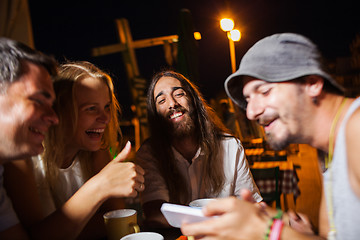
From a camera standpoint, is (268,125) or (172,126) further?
(172,126)

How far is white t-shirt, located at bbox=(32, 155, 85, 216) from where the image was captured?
167 centimetres

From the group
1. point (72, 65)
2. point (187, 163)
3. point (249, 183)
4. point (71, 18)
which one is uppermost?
point (71, 18)

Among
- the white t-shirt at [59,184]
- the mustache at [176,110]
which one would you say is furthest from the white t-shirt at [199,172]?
the white t-shirt at [59,184]

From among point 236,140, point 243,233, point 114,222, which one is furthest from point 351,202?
point 236,140

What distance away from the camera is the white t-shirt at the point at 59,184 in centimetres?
167

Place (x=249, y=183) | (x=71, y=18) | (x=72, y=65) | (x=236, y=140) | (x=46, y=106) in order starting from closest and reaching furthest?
(x=46, y=106)
(x=72, y=65)
(x=249, y=183)
(x=236, y=140)
(x=71, y=18)

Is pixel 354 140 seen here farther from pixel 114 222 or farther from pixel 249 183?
pixel 249 183

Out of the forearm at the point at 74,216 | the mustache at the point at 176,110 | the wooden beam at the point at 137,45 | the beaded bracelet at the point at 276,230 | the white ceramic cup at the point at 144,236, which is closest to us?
the beaded bracelet at the point at 276,230

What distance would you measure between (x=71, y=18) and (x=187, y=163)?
13125 millimetres

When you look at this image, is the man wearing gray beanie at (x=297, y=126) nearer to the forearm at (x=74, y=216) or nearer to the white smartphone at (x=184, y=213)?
the white smartphone at (x=184, y=213)

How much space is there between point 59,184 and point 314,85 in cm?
160

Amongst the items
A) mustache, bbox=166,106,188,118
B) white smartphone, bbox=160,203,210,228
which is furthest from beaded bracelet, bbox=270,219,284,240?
mustache, bbox=166,106,188,118

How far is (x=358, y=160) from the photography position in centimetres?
89

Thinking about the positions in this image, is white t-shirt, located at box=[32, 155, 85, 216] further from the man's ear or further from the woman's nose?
the man's ear
